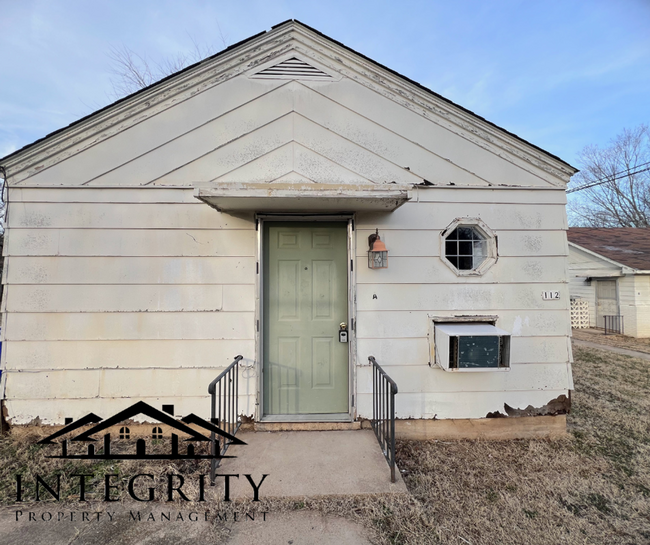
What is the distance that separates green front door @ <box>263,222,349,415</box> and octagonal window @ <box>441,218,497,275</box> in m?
1.17

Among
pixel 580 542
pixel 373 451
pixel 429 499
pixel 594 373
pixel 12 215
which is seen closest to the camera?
pixel 580 542

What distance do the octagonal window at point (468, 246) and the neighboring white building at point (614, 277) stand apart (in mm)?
9219

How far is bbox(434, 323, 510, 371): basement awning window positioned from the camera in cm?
302

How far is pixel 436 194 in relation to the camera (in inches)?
134

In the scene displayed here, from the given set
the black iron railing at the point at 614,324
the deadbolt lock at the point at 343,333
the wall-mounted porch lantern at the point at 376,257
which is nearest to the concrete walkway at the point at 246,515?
the deadbolt lock at the point at 343,333

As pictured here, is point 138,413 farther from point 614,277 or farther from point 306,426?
point 614,277

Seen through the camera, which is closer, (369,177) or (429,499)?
(429,499)

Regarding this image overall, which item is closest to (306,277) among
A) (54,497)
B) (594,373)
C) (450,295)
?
(450,295)

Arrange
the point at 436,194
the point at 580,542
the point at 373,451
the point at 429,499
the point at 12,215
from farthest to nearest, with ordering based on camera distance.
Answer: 1. the point at 436,194
2. the point at 12,215
3. the point at 373,451
4. the point at 429,499
5. the point at 580,542

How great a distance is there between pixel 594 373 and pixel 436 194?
199 inches

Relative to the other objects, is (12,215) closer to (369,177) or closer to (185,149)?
(185,149)

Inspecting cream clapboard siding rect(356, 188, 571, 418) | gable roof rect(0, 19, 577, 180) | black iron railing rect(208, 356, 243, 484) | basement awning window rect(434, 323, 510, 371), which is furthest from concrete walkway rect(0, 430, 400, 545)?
gable roof rect(0, 19, 577, 180)

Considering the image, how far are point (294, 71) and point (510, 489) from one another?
179 inches

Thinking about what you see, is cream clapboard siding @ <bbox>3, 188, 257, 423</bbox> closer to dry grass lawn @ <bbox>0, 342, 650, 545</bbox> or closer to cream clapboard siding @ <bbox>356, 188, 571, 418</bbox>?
dry grass lawn @ <bbox>0, 342, 650, 545</bbox>
